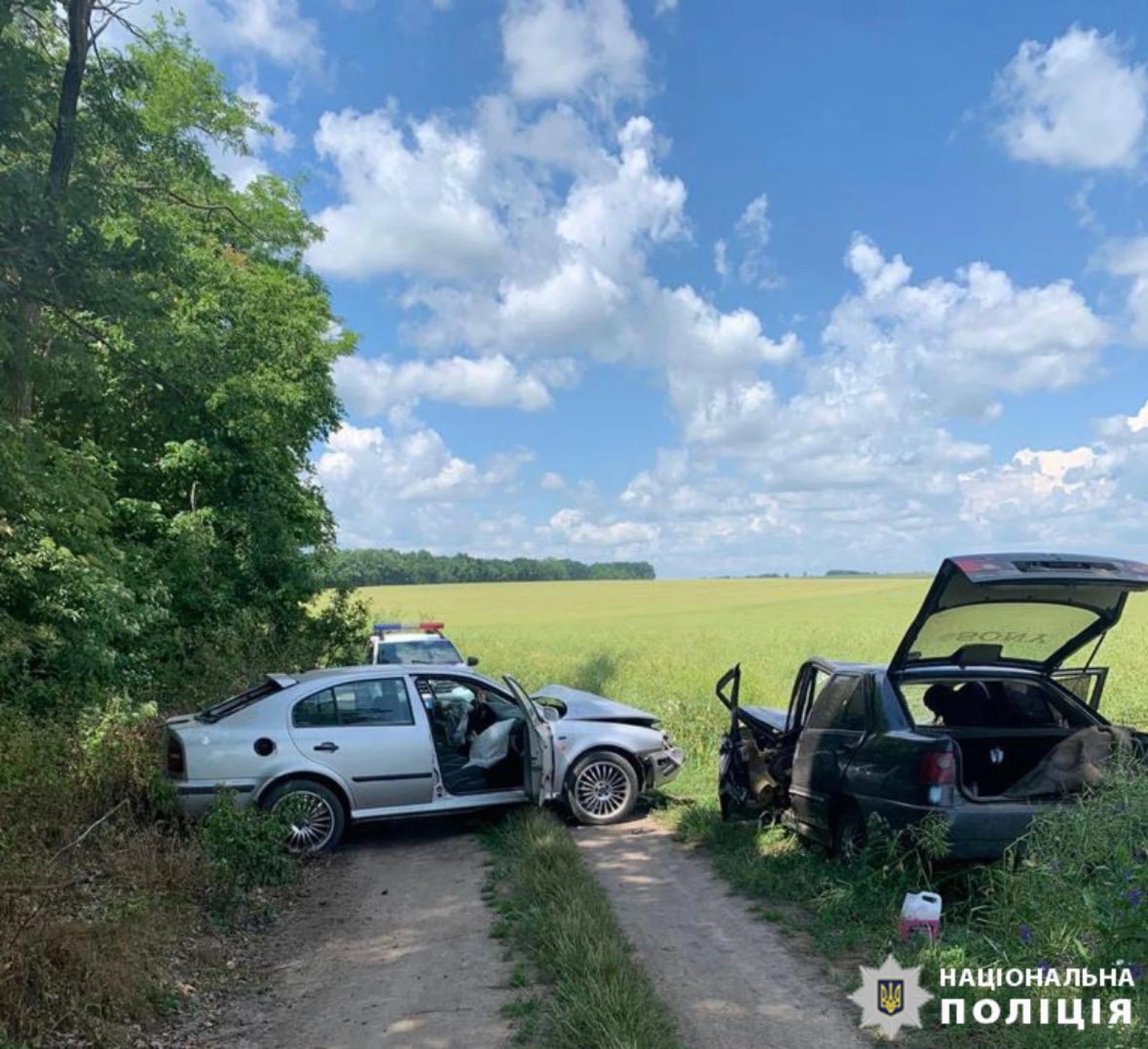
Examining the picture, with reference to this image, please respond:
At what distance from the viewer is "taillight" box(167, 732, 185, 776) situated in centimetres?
684

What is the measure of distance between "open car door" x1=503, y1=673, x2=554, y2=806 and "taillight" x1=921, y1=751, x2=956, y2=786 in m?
3.27

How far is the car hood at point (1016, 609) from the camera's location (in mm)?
5184

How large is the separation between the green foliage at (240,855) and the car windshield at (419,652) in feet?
27.6

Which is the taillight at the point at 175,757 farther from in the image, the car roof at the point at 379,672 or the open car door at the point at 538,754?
the open car door at the point at 538,754

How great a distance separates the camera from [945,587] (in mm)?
5270

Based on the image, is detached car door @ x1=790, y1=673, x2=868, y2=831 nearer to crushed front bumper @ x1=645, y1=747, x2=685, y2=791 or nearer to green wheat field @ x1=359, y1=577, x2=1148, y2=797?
crushed front bumper @ x1=645, y1=747, x2=685, y2=791

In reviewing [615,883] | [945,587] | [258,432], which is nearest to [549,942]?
[615,883]

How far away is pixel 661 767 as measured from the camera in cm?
827

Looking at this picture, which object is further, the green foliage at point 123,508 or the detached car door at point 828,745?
the detached car door at point 828,745

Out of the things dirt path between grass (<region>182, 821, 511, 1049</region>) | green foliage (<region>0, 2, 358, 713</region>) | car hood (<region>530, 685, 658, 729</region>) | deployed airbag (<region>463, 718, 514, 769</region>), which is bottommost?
dirt path between grass (<region>182, 821, 511, 1049</region>)

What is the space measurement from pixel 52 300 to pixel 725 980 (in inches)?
258

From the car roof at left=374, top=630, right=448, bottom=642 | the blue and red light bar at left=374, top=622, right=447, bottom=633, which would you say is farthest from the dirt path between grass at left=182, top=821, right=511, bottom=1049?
the blue and red light bar at left=374, top=622, right=447, bottom=633

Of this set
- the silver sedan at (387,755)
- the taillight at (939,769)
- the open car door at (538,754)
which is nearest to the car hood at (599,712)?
the silver sedan at (387,755)

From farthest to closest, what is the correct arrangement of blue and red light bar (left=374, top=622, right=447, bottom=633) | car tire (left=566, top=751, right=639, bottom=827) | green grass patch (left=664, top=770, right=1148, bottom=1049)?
blue and red light bar (left=374, top=622, right=447, bottom=633)
car tire (left=566, top=751, right=639, bottom=827)
green grass patch (left=664, top=770, right=1148, bottom=1049)
